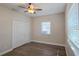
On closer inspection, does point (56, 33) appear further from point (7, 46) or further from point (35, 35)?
point (7, 46)

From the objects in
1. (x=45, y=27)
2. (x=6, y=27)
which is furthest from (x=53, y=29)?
(x=6, y=27)

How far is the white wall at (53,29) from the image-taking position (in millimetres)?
1972

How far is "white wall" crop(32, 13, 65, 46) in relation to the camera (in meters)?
1.97

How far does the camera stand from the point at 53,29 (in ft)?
6.61

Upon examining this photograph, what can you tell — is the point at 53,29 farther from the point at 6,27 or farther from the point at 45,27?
the point at 6,27

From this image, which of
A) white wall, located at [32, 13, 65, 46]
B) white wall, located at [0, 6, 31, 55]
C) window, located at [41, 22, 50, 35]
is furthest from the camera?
white wall, located at [0, 6, 31, 55]

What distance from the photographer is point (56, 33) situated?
6.81 feet

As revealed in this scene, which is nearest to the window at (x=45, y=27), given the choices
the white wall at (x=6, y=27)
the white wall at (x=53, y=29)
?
the white wall at (x=53, y=29)

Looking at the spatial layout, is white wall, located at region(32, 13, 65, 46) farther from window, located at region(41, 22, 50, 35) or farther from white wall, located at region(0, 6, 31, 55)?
white wall, located at region(0, 6, 31, 55)

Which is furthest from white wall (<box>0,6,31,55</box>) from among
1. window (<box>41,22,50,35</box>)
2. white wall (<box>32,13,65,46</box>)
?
window (<box>41,22,50,35</box>)

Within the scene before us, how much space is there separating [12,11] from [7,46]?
122 cm

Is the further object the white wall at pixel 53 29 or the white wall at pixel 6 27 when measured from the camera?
the white wall at pixel 6 27

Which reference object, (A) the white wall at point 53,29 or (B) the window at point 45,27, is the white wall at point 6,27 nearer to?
(A) the white wall at point 53,29

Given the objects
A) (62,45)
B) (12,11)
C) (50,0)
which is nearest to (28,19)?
(12,11)
